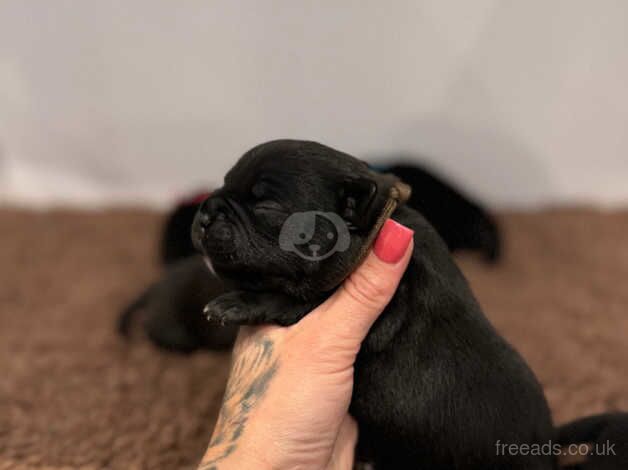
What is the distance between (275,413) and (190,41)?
6.75 ft

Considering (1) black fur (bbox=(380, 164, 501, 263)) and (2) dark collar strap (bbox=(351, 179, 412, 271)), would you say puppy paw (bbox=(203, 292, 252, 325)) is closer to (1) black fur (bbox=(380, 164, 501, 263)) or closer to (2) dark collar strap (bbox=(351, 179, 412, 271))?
(2) dark collar strap (bbox=(351, 179, 412, 271))

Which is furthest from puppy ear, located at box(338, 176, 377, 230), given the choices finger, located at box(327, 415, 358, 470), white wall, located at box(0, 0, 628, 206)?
white wall, located at box(0, 0, 628, 206)

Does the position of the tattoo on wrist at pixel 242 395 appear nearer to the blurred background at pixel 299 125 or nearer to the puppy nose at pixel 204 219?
the puppy nose at pixel 204 219

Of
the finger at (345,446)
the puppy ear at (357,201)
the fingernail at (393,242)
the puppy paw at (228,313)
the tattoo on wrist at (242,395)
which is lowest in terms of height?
the finger at (345,446)

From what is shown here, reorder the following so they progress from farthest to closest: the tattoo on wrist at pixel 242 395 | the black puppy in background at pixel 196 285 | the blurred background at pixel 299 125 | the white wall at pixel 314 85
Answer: the white wall at pixel 314 85
the blurred background at pixel 299 125
the black puppy in background at pixel 196 285
the tattoo on wrist at pixel 242 395

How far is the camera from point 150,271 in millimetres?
2711

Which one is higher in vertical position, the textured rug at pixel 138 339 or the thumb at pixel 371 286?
the thumb at pixel 371 286

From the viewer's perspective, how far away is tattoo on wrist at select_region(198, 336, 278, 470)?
126 cm

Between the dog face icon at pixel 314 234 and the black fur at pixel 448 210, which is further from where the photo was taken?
the black fur at pixel 448 210

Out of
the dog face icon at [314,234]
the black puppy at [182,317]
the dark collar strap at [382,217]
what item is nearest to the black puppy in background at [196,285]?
the black puppy at [182,317]

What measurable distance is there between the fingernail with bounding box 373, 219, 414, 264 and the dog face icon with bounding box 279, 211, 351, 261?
0.22 ft

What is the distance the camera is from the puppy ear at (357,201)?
1158mm

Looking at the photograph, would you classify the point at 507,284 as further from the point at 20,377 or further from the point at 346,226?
the point at 20,377

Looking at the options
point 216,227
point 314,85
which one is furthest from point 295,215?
point 314,85
